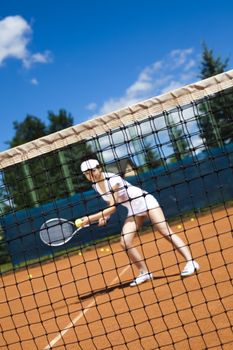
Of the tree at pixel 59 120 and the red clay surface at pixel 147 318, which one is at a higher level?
the tree at pixel 59 120

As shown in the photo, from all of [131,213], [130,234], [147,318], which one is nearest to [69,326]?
[147,318]

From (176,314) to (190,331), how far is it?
1.89 ft

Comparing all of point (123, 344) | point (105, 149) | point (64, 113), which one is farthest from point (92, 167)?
point (64, 113)

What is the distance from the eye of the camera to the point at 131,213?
5.59 metres

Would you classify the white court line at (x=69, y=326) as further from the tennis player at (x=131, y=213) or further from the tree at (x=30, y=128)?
the tree at (x=30, y=128)

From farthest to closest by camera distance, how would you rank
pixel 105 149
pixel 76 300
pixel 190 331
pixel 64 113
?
pixel 64 113, pixel 76 300, pixel 105 149, pixel 190 331

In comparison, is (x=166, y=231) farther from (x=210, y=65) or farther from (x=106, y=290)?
(x=210, y=65)

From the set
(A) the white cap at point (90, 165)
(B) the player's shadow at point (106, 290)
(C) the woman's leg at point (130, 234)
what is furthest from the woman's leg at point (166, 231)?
(A) the white cap at point (90, 165)

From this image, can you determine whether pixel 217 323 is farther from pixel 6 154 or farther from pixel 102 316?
pixel 6 154

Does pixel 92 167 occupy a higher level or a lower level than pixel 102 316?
higher

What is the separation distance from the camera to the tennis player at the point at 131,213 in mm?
5281

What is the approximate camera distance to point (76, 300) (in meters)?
6.34

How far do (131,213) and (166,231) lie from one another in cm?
44

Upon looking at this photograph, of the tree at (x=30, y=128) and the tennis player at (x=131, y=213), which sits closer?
the tennis player at (x=131, y=213)
